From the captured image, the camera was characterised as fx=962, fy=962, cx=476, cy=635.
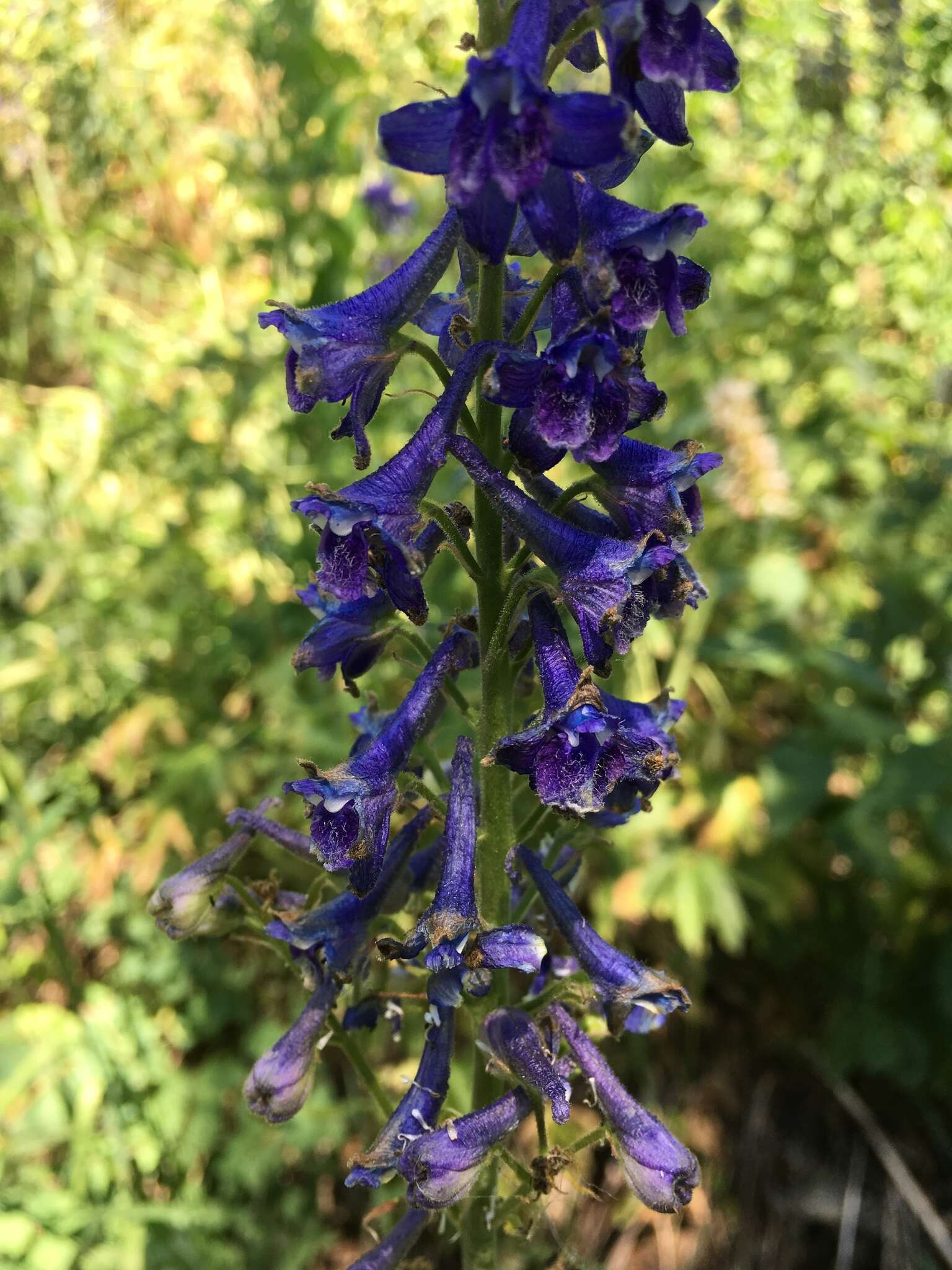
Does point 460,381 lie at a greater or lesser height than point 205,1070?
greater

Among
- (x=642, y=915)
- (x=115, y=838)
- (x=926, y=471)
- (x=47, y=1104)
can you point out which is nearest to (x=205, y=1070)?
(x=47, y=1104)

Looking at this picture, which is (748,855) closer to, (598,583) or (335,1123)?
(335,1123)

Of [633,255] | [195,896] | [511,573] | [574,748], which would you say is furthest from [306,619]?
[633,255]

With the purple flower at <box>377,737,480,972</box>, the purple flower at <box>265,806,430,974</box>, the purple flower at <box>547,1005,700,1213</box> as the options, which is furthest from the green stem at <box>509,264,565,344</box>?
the purple flower at <box>547,1005,700,1213</box>

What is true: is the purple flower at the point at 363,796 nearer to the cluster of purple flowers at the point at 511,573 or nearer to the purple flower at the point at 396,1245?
the cluster of purple flowers at the point at 511,573

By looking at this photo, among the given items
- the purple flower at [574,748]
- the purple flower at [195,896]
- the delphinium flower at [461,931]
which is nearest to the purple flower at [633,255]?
the purple flower at [574,748]

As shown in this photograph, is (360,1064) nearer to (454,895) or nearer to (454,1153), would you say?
(454,1153)
